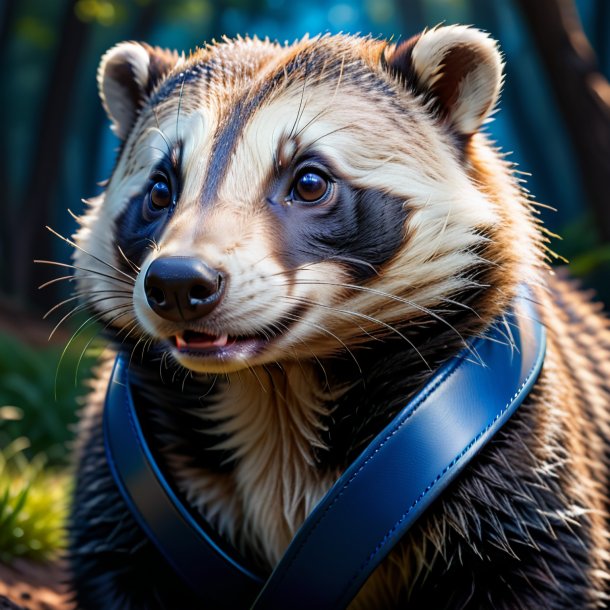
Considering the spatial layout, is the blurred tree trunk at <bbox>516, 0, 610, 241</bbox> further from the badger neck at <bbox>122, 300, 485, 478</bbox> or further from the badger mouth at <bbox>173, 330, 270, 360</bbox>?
the badger mouth at <bbox>173, 330, 270, 360</bbox>

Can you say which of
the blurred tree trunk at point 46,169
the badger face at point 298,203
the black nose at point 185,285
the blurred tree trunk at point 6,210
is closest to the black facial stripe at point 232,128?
the badger face at point 298,203

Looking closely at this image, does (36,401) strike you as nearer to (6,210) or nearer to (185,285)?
(185,285)

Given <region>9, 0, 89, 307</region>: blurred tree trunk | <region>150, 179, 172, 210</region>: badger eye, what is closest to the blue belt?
<region>150, 179, 172, 210</region>: badger eye

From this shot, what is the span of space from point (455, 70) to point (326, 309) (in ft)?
2.58

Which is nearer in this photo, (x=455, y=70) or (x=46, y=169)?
(x=455, y=70)

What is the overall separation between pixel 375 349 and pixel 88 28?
25.7ft

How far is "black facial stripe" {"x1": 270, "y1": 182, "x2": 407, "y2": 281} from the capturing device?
204 centimetres

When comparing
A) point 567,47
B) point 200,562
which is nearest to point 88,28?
point 567,47

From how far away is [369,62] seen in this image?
2.36 m

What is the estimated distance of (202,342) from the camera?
1.94m

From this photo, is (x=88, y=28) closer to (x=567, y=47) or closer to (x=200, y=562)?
(x=567, y=47)

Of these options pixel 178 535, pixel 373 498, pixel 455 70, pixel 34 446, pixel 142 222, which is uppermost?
pixel 455 70

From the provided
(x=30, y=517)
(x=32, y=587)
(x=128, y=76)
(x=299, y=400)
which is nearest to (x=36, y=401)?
(x=30, y=517)

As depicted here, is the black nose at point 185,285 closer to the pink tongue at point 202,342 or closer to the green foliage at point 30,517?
the pink tongue at point 202,342
